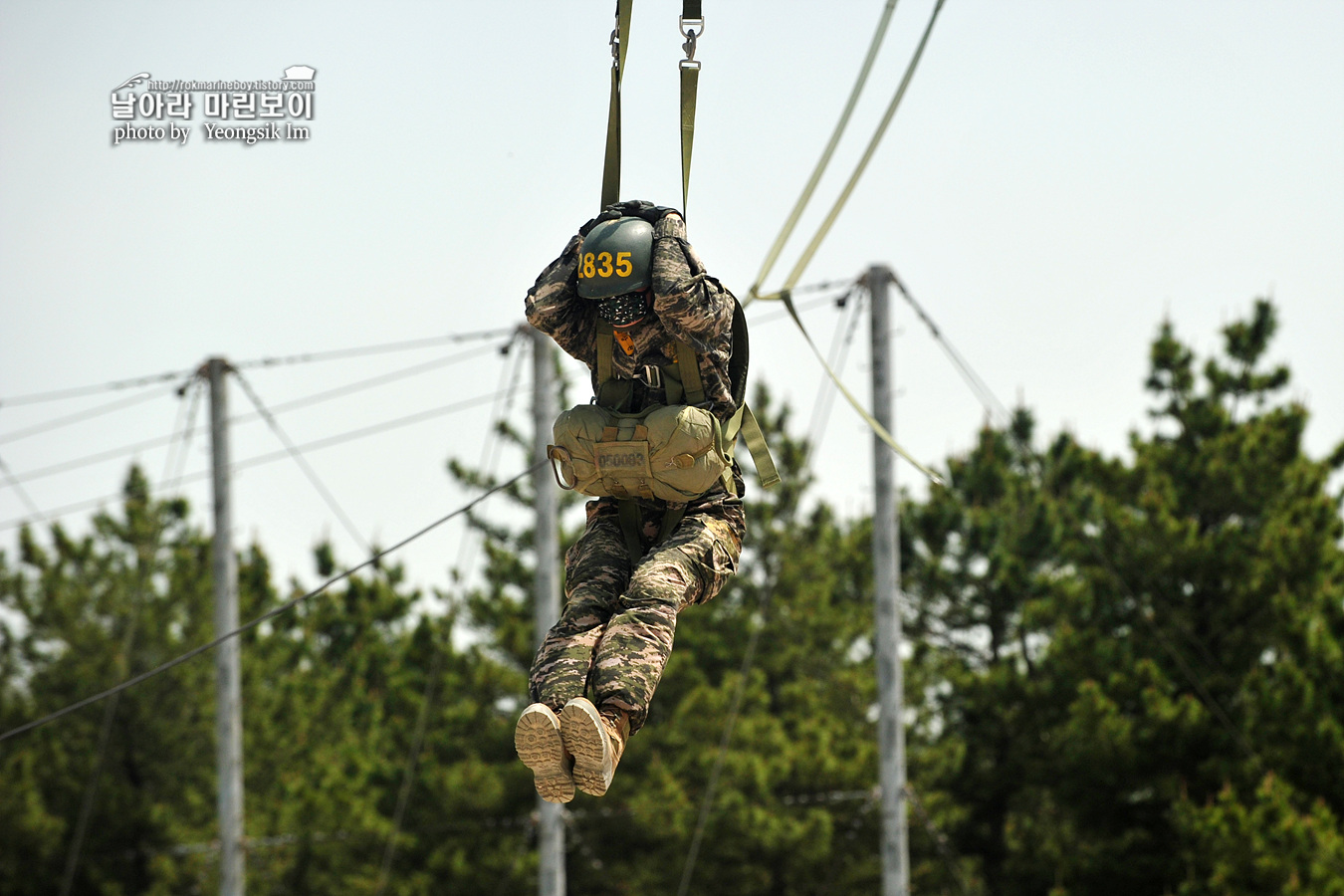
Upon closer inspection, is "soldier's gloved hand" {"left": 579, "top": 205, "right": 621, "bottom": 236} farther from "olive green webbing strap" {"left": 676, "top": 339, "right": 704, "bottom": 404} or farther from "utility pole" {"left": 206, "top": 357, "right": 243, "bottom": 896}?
"utility pole" {"left": 206, "top": 357, "right": 243, "bottom": 896}

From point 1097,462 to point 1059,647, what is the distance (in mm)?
3026

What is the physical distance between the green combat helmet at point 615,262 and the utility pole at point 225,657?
38.6 ft

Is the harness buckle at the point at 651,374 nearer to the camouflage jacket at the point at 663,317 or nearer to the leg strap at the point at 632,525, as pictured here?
the camouflage jacket at the point at 663,317

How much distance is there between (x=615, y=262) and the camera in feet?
21.2

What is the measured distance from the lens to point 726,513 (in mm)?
7082

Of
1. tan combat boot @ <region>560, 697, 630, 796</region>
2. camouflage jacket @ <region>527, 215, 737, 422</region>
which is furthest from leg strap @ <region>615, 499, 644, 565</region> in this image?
tan combat boot @ <region>560, 697, 630, 796</region>

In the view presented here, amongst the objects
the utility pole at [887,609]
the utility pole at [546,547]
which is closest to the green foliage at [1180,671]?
the utility pole at [887,609]

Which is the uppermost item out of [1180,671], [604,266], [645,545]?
[1180,671]

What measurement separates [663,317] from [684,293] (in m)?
0.12

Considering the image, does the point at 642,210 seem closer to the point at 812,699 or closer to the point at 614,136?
the point at 614,136

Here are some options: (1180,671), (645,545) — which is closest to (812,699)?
(1180,671)

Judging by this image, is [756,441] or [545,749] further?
[756,441]

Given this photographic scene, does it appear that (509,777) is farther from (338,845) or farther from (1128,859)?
(1128,859)

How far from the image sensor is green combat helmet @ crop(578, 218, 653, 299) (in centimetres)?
644
